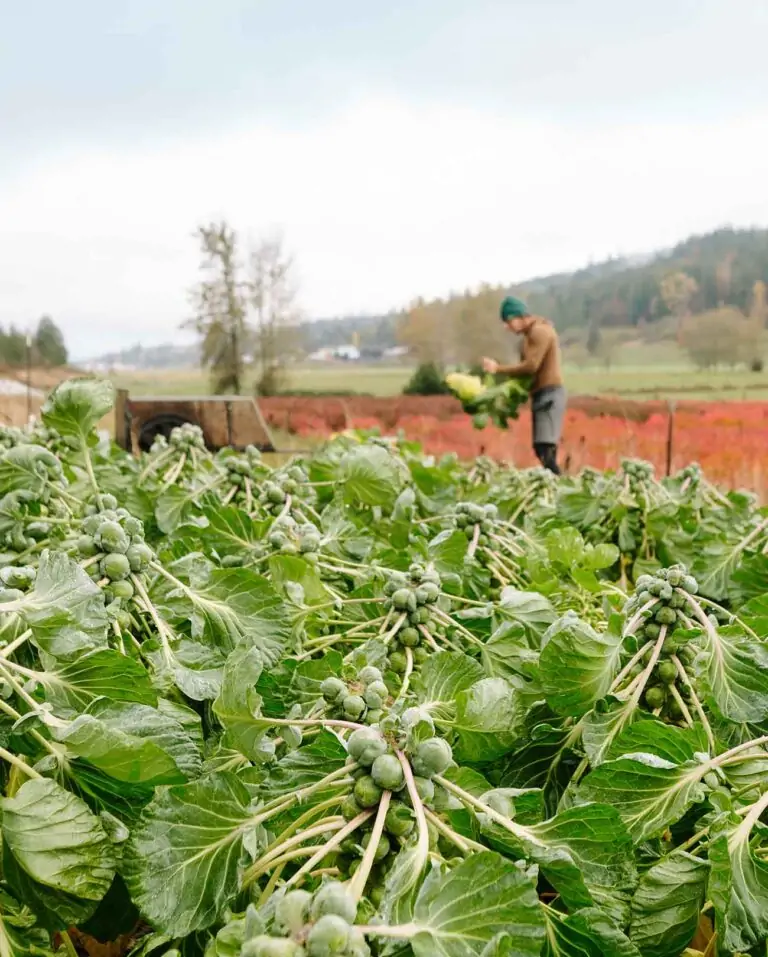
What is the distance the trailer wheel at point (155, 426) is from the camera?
5.15 meters

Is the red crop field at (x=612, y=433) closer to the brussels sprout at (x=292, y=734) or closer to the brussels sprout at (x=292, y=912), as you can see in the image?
the brussels sprout at (x=292, y=734)

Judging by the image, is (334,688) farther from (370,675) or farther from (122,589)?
(122,589)

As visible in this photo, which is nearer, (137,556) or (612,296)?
(137,556)

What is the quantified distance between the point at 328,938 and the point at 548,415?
16.5 feet

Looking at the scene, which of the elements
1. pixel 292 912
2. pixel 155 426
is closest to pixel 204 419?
pixel 155 426

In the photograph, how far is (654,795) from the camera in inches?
39.6

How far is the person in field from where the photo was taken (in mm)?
5391

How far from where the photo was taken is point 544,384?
5.49 meters

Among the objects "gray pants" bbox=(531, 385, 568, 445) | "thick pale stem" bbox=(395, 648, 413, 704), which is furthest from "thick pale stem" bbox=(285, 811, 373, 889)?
"gray pants" bbox=(531, 385, 568, 445)

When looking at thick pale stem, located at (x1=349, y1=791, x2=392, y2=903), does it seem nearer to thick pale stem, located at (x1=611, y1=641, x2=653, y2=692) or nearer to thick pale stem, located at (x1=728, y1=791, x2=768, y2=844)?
thick pale stem, located at (x1=728, y1=791, x2=768, y2=844)

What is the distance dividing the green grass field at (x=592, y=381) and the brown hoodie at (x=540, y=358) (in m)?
1.65

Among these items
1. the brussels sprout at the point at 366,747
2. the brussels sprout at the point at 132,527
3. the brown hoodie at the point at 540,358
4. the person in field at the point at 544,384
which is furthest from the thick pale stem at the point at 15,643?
the brown hoodie at the point at 540,358

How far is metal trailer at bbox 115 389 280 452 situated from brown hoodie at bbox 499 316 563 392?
174 centimetres

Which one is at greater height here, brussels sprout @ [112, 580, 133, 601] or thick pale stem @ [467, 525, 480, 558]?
brussels sprout @ [112, 580, 133, 601]
